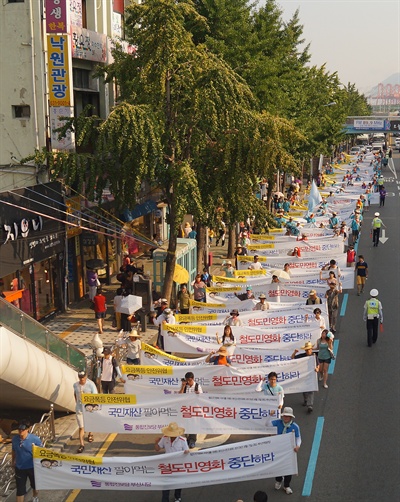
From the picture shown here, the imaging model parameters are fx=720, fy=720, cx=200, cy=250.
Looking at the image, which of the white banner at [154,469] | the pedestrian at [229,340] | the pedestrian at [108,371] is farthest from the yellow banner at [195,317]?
the white banner at [154,469]

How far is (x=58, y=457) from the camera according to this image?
35.5 feet

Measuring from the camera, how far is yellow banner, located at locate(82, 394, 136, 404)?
1307 cm

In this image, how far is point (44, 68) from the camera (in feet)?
72.8

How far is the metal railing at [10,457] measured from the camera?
40.5 ft

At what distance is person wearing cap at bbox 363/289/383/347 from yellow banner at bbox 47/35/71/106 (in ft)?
35.9

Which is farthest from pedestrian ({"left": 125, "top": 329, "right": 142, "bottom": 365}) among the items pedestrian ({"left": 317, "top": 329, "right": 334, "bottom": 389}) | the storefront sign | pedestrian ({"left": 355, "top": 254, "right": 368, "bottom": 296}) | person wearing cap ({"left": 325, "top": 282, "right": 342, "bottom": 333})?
pedestrian ({"left": 355, "top": 254, "right": 368, "bottom": 296})

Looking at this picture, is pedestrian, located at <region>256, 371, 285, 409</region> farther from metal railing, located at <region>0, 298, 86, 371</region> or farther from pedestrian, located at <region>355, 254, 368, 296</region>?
pedestrian, located at <region>355, 254, 368, 296</region>

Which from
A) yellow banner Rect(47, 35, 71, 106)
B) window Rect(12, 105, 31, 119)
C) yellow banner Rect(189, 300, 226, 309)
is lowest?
yellow banner Rect(189, 300, 226, 309)

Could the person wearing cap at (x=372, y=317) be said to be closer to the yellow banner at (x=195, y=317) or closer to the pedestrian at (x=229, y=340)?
the yellow banner at (x=195, y=317)

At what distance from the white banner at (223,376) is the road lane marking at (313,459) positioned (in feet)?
2.51

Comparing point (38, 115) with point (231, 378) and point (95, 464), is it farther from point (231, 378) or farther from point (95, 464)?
point (95, 464)

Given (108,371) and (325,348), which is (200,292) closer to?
(325,348)

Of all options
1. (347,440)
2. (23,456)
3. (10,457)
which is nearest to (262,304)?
(347,440)

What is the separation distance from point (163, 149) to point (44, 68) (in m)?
4.54
